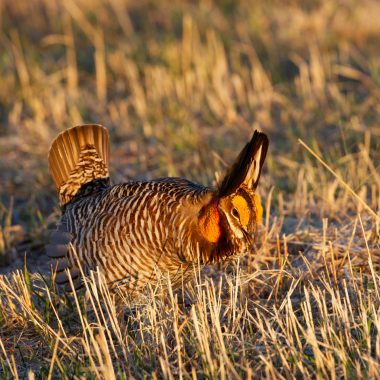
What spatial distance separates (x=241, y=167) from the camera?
357cm

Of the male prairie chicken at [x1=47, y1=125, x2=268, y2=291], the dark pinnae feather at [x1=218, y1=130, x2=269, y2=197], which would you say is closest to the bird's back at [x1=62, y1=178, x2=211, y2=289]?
the male prairie chicken at [x1=47, y1=125, x2=268, y2=291]

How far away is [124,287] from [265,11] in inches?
261

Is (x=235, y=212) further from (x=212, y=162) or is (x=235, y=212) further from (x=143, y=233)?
(x=212, y=162)

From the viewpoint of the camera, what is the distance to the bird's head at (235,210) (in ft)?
11.8

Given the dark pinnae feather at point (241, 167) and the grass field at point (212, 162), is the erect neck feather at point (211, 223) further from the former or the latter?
the grass field at point (212, 162)

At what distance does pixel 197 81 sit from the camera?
7.64 meters

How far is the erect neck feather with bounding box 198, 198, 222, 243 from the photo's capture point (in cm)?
369

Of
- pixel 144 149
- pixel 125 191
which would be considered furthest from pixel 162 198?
pixel 144 149

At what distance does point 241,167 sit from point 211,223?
299 mm

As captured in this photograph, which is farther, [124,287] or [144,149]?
[144,149]

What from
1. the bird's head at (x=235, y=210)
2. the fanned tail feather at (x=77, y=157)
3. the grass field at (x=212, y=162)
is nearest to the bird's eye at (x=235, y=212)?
the bird's head at (x=235, y=210)

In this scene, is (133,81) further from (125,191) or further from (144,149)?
(125,191)

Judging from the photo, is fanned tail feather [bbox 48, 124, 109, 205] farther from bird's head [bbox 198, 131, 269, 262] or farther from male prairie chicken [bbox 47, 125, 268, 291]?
bird's head [bbox 198, 131, 269, 262]

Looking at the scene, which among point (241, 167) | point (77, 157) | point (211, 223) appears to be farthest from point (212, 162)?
point (241, 167)
